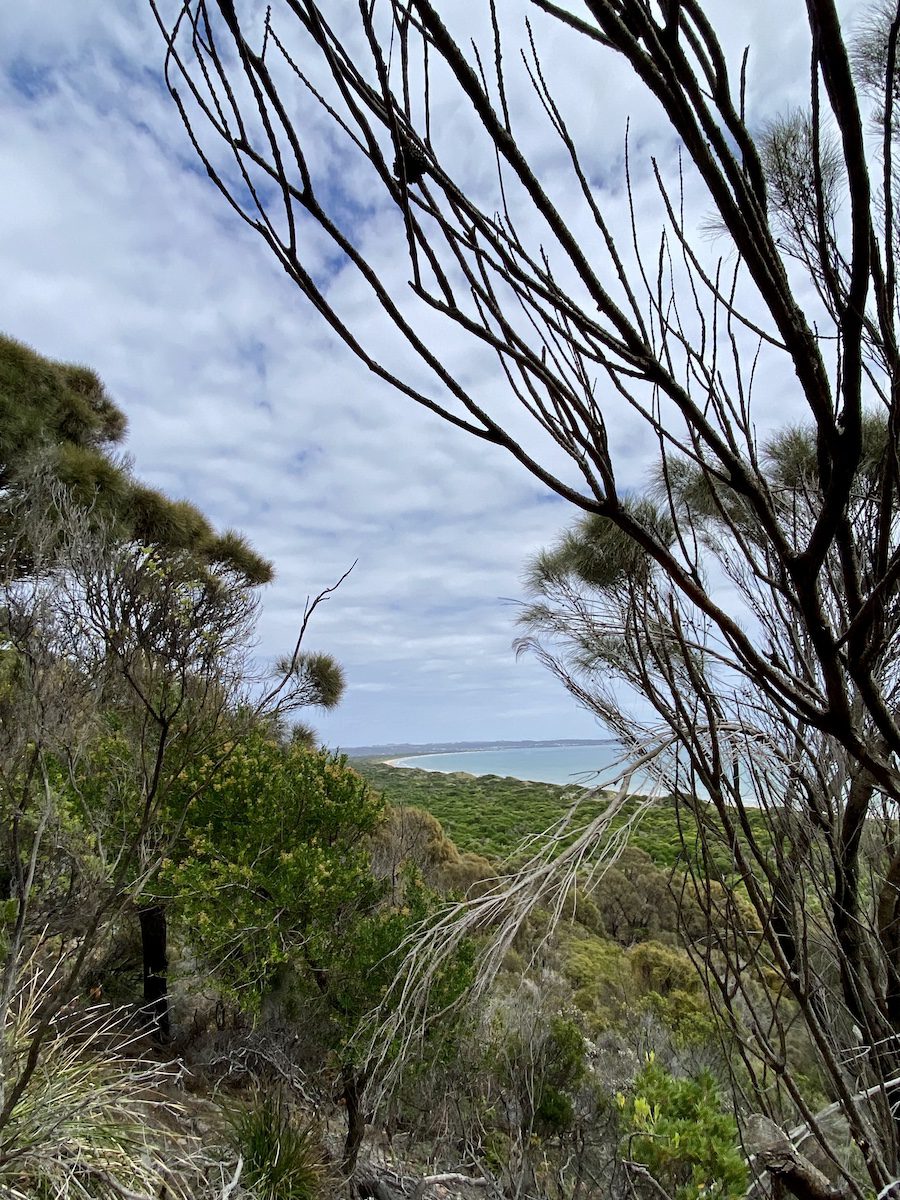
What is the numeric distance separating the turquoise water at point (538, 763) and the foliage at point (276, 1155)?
2.71 m

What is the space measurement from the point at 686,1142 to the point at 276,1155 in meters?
2.39

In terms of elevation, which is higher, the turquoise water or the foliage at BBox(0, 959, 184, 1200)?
the turquoise water

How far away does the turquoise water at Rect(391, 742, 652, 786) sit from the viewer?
2.46 m

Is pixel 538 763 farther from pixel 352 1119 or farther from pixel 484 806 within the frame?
pixel 484 806

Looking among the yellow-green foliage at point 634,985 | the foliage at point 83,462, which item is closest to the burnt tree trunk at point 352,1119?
the yellow-green foliage at point 634,985

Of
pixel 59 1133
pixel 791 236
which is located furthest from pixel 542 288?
pixel 59 1133

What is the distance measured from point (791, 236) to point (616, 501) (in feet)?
6.56

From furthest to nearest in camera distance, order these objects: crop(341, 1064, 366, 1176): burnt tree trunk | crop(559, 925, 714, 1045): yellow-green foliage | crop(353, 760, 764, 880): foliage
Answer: crop(353, 760, 764, 880): foliage < crop(559, 925, 714, 1045): yellow-green foliage < crop(341, 1064, 366, 1176): burnt tree trunk

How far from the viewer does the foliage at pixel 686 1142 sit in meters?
3.20

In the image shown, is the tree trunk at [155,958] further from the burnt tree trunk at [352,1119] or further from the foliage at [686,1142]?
the foliage at [686,1142]

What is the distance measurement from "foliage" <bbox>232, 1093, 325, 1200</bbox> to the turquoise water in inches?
107

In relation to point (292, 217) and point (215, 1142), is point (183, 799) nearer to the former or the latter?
point (215, 1142)

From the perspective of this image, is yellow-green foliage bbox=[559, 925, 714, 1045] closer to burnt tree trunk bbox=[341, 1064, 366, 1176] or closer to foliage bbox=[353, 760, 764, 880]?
foliage bbox=[353, 760, 764, 880]

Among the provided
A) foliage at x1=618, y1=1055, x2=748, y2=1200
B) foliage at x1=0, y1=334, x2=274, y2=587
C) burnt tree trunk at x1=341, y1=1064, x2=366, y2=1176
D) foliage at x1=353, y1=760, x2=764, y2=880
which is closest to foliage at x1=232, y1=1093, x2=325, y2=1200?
burnt tree trunk at x1=341, y1=1064, x2=366, y2=1176
